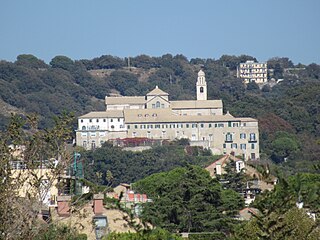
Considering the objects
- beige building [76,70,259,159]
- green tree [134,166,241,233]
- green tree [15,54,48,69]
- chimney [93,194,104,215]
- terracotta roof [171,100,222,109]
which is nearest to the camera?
chimney [93,194,104,215]

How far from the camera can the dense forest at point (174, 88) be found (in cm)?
11350

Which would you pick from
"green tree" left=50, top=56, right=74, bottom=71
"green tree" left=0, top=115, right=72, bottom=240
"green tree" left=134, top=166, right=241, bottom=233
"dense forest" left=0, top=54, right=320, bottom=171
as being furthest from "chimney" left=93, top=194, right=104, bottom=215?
"green tree" left=50, top=56, right=74, bottom=71

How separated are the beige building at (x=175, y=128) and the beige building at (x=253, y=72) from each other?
69161mm

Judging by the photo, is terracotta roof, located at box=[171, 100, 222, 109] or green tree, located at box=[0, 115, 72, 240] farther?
terracotta roof, located at box=[171, 100, 222, 109]

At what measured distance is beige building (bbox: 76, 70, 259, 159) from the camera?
98.8 m

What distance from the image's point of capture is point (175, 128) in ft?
330

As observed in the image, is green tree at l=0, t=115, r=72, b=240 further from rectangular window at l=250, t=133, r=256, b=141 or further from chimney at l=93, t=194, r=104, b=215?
rectangular window at l=250, t=133, r=256, b=141

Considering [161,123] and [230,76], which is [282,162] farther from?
[230,76]

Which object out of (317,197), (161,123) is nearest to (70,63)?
(161,123)

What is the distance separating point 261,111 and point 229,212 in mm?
84526

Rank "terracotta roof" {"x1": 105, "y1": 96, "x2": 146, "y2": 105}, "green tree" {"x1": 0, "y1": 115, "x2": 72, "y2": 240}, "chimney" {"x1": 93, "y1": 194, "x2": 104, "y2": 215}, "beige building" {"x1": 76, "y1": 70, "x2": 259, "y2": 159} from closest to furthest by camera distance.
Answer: "green tree" {"x1": 0, "y1": 115, "x2": 72, "y2": 240} → "chimney" {"x1": 93, "y1": 194, "x2": 104, "y2": 215} → "beige building" {"x1": 76, "y1": 70, "x2": 259, "y2": 159} → "terracotta roof" {"x1": 105, "y1": 96, "x2": 146, "y2": 105}

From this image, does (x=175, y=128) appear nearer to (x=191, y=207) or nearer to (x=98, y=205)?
(x=191, y=207)

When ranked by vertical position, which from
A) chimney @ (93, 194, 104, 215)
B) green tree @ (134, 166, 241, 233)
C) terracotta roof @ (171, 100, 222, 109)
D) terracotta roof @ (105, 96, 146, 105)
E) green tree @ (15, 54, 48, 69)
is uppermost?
green tree @ (15, 54, 48, 69)

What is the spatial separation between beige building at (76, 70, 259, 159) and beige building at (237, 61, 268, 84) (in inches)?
2723
